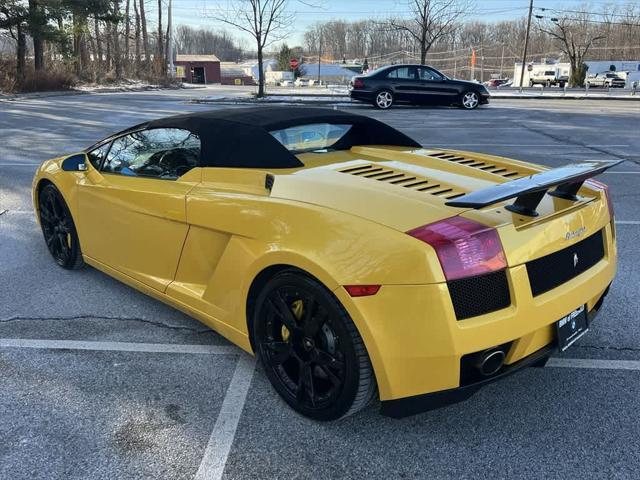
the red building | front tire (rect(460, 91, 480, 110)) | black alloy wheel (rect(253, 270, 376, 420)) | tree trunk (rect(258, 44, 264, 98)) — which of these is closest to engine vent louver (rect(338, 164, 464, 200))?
black alloy wheel (rect(253, 270, 376, 420))

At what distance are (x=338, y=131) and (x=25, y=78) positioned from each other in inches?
1255

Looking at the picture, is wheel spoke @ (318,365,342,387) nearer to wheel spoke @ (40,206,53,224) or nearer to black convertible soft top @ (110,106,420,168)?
black convertible soft top @ (110,106,420,168)

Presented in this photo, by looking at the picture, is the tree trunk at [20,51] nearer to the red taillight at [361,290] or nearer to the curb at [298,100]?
the curb at [298,100]

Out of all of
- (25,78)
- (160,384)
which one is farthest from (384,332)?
(25,78)

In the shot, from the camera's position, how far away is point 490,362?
214 centimetres

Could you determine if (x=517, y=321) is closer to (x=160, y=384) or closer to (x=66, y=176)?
(x=160, y=384)

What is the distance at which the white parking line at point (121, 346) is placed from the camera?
3137 millimetres

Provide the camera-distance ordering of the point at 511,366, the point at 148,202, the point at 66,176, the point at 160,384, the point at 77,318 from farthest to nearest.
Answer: the point at 66,176 → the point at 77,318 → the point at 148,202 → the point at 160,384 → the point at 511,366

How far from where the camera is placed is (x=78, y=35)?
1567 inches

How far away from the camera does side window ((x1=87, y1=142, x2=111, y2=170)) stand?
12.6 feet

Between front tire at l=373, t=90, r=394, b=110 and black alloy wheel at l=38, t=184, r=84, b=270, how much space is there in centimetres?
1621

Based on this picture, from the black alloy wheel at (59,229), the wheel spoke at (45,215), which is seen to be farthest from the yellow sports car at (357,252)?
the wheel spoke at (45,215)

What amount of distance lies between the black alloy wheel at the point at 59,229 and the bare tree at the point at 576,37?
1807 inches

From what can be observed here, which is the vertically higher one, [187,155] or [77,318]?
[187,155]
